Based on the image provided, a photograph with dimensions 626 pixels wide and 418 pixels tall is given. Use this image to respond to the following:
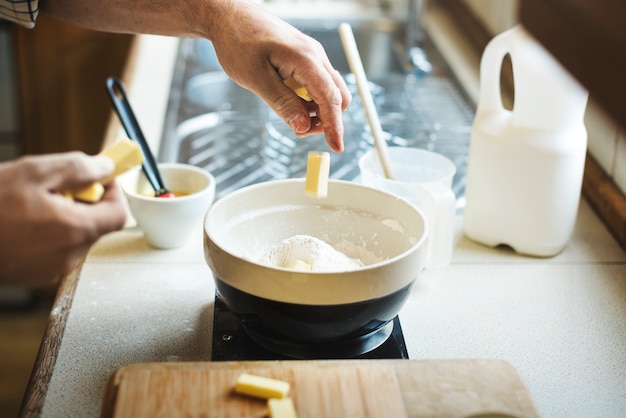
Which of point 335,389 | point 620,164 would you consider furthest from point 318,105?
point 620,164

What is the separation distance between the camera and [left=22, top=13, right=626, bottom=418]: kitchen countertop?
0.97 metres

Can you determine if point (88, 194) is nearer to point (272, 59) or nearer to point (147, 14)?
point (272, 59)

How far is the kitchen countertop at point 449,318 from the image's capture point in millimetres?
967

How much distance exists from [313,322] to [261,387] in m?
0.12

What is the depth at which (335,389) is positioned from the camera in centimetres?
84

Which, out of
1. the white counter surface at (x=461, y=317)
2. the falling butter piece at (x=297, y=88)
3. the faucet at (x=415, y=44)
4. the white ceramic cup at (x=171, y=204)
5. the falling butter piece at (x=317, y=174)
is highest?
the falling butter piece at (x=297, y=88)

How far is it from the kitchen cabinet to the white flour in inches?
69.9

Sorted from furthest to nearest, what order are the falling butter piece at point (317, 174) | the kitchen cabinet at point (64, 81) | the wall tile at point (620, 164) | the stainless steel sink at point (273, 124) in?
the kitchen cabinet at point (64, 81)
the stainless steel sink at point (273, 124)
the wall tile at point (620, 164)
the falling butter piece at point (317, 174)

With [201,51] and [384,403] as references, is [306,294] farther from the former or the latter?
[201,51]

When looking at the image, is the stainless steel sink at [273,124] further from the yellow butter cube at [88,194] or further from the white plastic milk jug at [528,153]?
the yellow butter cube at [88,194]

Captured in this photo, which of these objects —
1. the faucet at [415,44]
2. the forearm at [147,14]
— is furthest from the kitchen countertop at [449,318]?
the faucet at [415,44]

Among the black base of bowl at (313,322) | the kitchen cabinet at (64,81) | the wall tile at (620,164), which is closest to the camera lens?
the black base of bowl at (313,322)

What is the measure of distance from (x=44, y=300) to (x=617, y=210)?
7.24ft

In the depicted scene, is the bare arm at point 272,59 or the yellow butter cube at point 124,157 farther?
the bare arm at point 272,59
